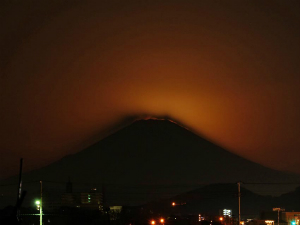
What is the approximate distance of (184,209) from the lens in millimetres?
57812

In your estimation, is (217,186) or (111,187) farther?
(111,187)

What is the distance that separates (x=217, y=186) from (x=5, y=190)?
33.4 meters

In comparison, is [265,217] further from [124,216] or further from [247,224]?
[124,216]

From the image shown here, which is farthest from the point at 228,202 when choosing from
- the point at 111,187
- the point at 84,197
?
the point at 84,197

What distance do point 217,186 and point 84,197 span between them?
28.6 metres

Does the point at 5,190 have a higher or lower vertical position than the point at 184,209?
higher

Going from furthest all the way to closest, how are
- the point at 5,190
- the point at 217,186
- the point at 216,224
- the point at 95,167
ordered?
the point at 95,167 → the point at 217,186 → the point at 5,190 → the point at 216,224

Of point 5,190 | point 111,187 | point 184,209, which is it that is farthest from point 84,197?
point 111,187

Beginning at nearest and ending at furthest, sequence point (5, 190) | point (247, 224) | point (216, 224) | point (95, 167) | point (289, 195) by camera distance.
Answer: point (216, 224) < point (247, 224) < point (5, 190) < point (289, 195) < point (95, 167)

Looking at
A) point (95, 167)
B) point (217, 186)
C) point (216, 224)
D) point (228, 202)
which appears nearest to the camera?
point (216, 224)

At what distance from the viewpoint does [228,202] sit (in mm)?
61875

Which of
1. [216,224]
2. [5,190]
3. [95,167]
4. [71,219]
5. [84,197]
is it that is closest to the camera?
[216,224]

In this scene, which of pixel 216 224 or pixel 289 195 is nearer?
pixel 216 224

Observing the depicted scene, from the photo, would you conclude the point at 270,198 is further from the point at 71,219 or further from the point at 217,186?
the point at 71,219
